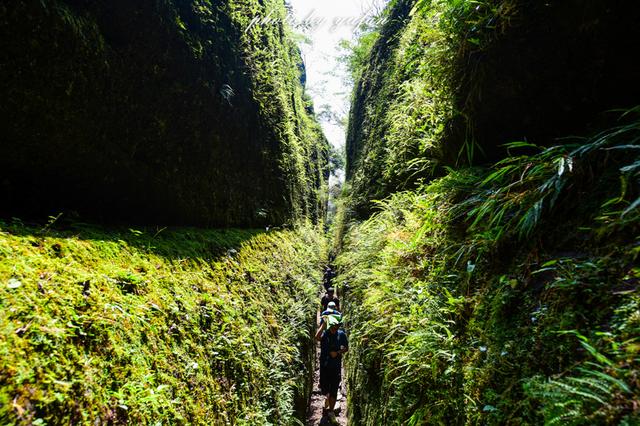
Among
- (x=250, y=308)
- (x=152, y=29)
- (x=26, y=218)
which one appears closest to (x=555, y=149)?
(x=250, y=308)

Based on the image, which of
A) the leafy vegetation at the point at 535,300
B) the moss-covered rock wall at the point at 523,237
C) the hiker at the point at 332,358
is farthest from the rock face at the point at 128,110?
the leafy vegetation at the point at 535,300

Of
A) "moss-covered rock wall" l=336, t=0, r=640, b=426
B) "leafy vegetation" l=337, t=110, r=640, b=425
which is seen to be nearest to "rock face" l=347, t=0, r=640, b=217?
"moss-covered rock wall" l=336, t=0, r=640, b=426

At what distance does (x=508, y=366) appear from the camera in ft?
4.63

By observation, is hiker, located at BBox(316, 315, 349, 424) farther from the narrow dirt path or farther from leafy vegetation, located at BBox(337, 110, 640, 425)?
leafy vegetation, located at BBox(337, 110, 640, 425)

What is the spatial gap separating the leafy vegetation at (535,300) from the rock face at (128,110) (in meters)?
3.32

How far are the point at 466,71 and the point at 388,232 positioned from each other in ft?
8.14

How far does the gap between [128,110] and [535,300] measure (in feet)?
13.2

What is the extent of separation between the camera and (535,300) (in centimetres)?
146

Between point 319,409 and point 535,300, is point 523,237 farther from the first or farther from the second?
point 319,409

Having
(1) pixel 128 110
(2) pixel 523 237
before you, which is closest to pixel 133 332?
(1) pixel 128 110

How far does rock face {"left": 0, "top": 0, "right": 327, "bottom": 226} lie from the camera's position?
222 centimetres

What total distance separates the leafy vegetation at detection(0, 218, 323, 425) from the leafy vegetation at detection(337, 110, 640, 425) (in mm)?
1651

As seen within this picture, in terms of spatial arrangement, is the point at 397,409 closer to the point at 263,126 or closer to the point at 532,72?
the point at 532,72

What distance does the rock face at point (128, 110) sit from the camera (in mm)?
2217
